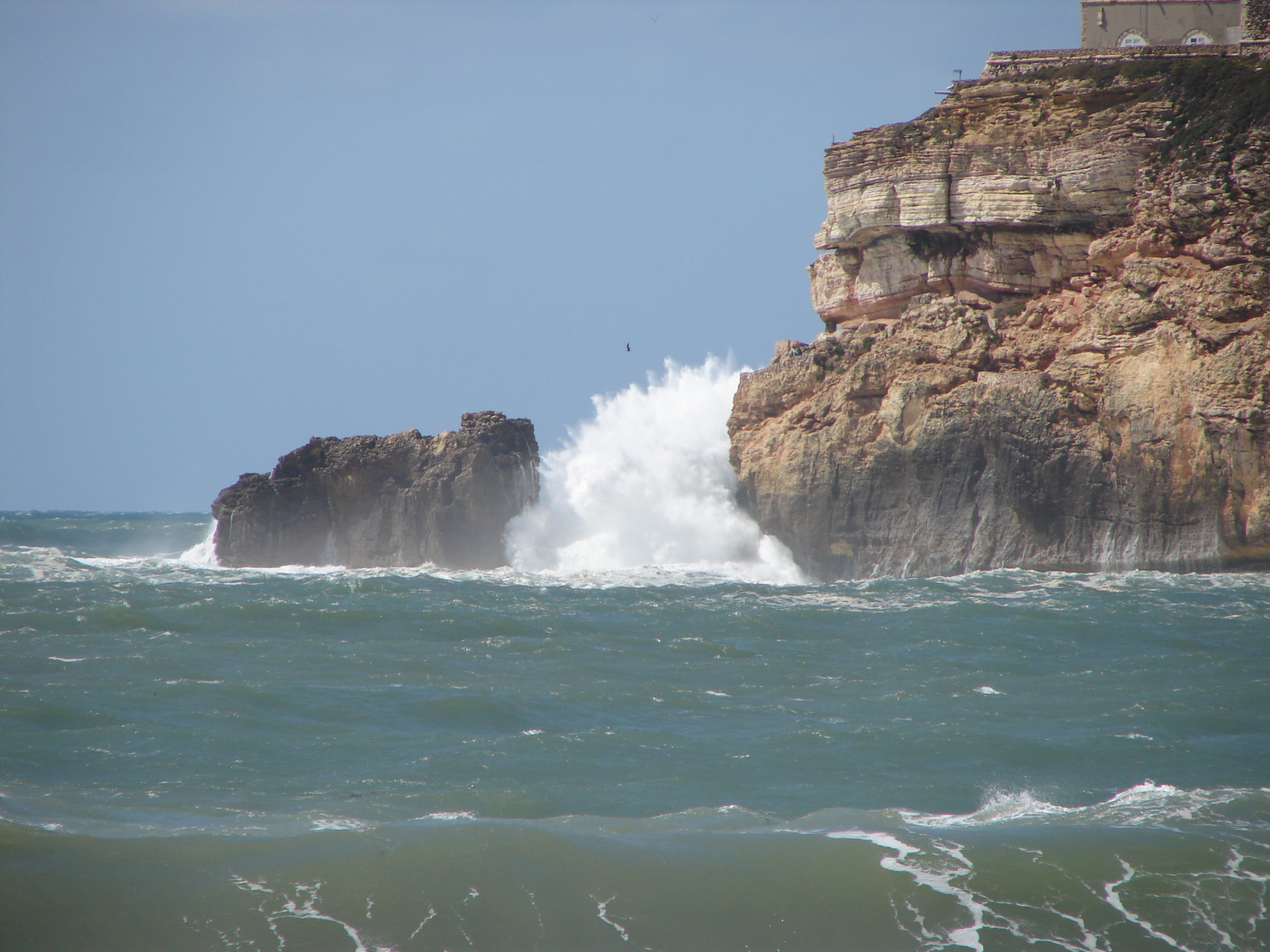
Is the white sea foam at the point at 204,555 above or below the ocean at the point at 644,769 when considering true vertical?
above

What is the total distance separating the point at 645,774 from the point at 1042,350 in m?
16.8

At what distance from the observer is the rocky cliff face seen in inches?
893

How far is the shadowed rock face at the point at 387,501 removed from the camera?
2828 centimetres

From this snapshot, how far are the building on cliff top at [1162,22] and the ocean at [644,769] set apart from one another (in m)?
17.9

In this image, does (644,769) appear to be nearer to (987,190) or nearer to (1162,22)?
(987,190)

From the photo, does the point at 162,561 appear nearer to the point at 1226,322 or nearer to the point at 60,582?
the point at 60,582

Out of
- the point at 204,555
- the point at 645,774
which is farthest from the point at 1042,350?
the point at 204,555

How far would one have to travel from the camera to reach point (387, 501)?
2875 centimetres

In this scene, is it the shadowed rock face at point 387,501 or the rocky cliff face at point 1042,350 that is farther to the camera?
the shadowed rock face at point 387,501

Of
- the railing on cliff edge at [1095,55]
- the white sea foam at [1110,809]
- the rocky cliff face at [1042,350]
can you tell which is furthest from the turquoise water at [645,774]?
the railing on cliff edge at [1095,55]

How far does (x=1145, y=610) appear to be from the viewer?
19594 mm

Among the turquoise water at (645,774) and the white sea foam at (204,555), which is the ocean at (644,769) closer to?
the turquoise water at (645,774)

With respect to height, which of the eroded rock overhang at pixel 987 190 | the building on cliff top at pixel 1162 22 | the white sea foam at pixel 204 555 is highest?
the building on cliff top at pixel 1162 22

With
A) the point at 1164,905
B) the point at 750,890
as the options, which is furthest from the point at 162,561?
the point at 1164,905
